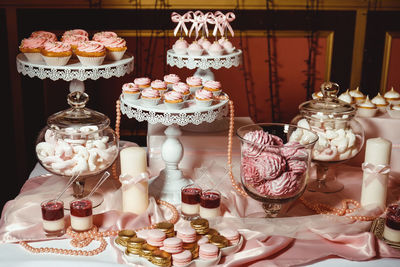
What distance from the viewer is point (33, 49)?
228 cm

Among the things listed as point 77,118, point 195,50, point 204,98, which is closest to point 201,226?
point 204,98

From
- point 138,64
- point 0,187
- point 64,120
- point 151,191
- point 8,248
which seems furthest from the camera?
point 138,64

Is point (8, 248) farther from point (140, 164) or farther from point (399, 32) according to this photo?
point (399, 32)

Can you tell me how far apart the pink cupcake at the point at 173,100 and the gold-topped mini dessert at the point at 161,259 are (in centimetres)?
60

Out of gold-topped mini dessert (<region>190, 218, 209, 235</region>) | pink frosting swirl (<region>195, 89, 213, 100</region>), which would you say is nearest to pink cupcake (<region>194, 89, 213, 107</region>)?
pink frosting swirl (<region>195, 89, 213, 100</region>)

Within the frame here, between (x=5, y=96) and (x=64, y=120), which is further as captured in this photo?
(x=5, y=96)

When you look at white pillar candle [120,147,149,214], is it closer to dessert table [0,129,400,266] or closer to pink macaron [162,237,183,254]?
dessert table [0,129,400,266]

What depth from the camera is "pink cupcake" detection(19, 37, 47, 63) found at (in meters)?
2.28

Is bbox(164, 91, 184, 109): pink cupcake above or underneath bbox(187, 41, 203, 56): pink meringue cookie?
underneath

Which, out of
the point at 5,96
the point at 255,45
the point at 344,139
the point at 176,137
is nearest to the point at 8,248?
the point at 176,137

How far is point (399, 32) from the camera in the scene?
158 inches

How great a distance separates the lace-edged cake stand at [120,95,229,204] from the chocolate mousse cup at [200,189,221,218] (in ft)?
0.71

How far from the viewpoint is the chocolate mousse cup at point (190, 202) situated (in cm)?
173

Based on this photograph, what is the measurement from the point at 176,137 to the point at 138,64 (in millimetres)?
2035
